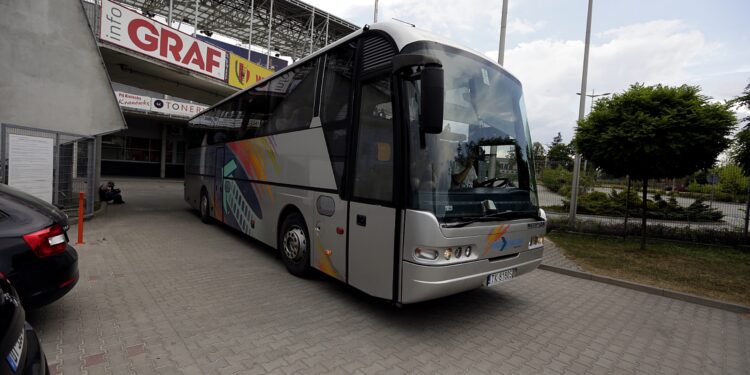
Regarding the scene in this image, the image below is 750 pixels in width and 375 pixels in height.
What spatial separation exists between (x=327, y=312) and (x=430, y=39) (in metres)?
3.41

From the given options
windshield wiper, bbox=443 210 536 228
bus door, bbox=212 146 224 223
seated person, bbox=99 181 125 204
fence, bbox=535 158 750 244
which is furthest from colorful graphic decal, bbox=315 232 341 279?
seated person, bbox=99 181 125 204

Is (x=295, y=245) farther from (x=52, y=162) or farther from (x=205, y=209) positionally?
(x=52, y=162)

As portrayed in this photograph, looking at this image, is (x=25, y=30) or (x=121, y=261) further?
(x=25, y=30)

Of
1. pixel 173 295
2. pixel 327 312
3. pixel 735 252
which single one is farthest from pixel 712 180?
pixel 173 295

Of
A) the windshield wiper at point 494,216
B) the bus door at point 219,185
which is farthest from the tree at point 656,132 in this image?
the bus door at point 219,185

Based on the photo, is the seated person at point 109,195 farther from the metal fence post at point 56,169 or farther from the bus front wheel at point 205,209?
the bus front wheel at point 205,209

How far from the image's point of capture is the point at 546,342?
394cm

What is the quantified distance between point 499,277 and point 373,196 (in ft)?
5.73

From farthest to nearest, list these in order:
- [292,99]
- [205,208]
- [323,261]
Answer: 1. [205,208]
2. [292,99]
3. [323,261]

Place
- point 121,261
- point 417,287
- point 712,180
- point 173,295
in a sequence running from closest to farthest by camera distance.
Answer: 1. point 417,287
2. point 173,295
3. point 121,261
4. point 712,180

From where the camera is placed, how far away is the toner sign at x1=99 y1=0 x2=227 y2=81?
995 centimetres

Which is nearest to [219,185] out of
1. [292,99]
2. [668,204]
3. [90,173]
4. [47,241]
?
[90,173]

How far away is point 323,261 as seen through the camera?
4957 mm

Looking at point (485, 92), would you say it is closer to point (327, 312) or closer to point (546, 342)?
point (546, 342)
